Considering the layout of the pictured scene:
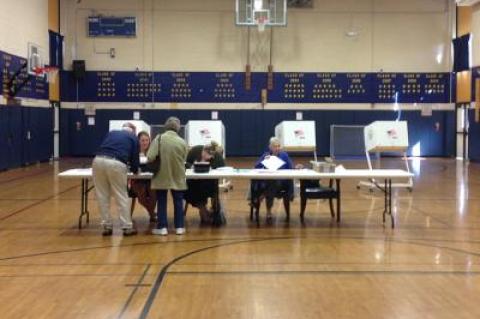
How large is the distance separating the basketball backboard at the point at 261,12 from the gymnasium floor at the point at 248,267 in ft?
44.0

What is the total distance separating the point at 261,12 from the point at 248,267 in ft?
58.6

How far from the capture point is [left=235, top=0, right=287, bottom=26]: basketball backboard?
23469mm

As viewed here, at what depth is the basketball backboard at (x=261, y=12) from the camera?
23469 millimetres

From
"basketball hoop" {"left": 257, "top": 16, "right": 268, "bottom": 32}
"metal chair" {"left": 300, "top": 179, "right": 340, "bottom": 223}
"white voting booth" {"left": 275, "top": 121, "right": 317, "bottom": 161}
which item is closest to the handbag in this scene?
"metal chair" {"left": 300, "top": 179, "right": 340, "bottom": 223}

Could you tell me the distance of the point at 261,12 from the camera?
23516 millimetres

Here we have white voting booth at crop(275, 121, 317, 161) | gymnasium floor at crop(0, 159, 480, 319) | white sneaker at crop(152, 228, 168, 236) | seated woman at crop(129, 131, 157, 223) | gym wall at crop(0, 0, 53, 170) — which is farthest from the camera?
gym wall at crop(0, 0, 53, 170)

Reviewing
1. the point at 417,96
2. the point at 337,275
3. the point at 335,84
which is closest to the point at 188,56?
the point at 335,84

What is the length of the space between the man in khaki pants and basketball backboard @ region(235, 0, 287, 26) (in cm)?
1553

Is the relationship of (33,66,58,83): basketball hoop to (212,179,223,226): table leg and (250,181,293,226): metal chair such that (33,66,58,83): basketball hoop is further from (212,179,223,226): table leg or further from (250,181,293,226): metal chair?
(212,179,223,226): table leg

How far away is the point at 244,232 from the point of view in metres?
9.11

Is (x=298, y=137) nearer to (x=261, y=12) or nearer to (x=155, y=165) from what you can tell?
(x=155, y=165)

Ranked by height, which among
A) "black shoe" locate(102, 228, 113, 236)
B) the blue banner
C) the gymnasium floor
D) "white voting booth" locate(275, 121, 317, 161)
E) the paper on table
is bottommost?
the gymnasium floor

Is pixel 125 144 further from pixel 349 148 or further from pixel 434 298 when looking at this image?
pixel 349 148

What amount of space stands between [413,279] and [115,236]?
4.18 metres
